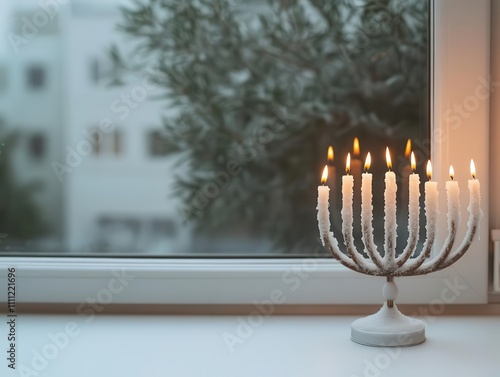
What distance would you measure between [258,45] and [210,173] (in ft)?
0.77

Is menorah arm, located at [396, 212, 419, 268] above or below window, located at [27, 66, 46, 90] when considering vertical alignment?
below

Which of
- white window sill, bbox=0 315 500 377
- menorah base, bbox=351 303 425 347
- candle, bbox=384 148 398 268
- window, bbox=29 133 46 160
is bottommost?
white window sill, bbox=0 315 500 377

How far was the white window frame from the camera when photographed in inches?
47.2

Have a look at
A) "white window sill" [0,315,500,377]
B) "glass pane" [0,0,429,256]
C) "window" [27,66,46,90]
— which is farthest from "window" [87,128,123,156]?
"white window sill" [0,315,500,377]

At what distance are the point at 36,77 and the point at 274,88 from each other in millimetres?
413

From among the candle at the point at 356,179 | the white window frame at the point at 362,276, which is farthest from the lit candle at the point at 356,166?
the white window frame at the point at 362,276

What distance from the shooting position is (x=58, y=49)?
1.31 m

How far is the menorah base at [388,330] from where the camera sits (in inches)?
39.6

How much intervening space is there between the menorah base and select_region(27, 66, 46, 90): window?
68 centimetres

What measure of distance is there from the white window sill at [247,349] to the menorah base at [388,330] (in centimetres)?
1

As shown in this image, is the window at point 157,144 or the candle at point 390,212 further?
the window at point 157,144

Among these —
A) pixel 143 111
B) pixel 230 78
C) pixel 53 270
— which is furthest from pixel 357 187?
pixel 53 270

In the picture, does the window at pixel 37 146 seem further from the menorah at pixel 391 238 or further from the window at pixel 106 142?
the menorah at pixel 391 238

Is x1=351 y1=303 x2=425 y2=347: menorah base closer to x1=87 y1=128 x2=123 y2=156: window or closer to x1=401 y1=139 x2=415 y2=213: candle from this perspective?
x1=401 y1=139 x2=415 y2=213: candle
